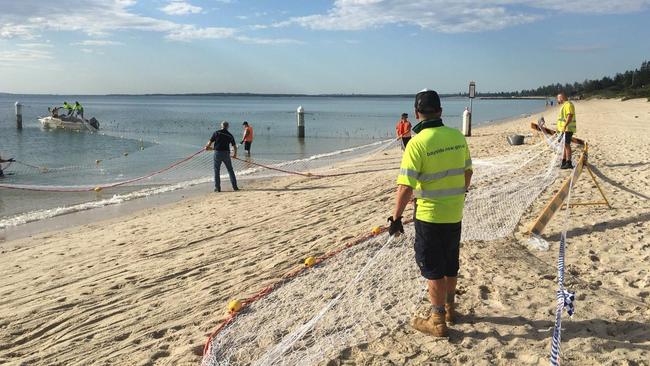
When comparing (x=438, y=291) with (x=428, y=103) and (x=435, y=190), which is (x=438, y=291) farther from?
(x=428, y=103)

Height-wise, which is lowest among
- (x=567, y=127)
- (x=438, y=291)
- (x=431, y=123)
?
(x=438, y=291)

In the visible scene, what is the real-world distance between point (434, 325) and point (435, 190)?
3.37 ft

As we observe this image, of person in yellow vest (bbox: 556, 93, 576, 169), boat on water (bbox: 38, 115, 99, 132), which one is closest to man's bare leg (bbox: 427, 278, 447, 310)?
person in yellow vest (bbox: 556, 93, 576, 169)

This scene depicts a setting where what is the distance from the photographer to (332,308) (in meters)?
4.11

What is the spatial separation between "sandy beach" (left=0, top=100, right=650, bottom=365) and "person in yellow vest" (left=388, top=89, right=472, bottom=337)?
1.83 feet

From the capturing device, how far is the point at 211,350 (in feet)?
11.5

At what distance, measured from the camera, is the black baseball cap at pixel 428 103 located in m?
3.31

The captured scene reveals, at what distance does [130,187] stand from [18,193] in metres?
2.58

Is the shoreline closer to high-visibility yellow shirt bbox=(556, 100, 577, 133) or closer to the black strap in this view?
the black strap

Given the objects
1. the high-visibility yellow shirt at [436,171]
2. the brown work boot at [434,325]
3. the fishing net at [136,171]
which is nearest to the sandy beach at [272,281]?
the brown work boot at [434,325]

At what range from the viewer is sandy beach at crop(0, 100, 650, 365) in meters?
3.49

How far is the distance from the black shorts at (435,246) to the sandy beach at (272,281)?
55 centimetres

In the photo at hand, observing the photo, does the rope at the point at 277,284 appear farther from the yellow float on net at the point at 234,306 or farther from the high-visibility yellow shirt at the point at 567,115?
the high-visibility yellow shirt at the point at 567,115

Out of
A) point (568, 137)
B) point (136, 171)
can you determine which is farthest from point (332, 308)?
point (136, 171)
